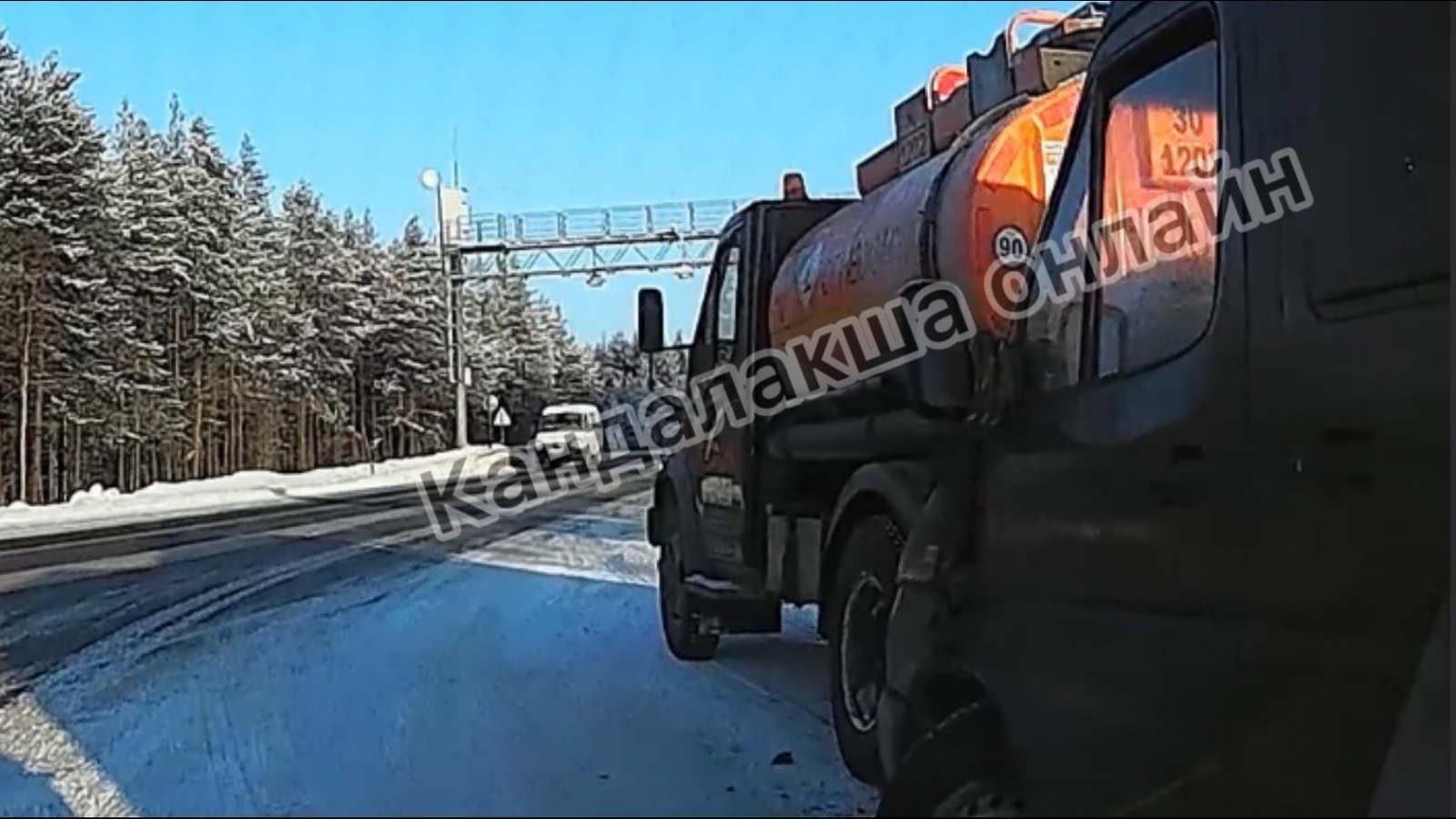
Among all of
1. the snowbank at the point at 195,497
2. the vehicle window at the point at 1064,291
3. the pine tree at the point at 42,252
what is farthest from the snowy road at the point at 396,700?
the pine tree at the point at 42,252

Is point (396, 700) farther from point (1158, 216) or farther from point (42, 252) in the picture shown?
point (42, 252)

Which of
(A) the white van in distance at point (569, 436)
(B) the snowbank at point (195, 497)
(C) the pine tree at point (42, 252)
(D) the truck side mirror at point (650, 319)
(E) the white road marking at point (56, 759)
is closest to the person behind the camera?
(E) the white road marking at point (56, 759)

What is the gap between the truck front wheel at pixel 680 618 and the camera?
31.3ft

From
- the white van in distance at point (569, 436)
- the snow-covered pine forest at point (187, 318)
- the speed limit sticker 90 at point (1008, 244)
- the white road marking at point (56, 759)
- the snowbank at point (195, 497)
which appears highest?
the snow-covered pine forest at point (187, 318)

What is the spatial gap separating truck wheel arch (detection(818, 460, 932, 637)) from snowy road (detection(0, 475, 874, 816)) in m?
0.77

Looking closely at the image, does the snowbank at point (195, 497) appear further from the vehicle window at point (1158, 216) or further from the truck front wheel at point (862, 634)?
the vehicle window at point (1158, 216)

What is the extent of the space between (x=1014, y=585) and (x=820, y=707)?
404 cm

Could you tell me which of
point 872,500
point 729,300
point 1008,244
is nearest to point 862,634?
point 872,500

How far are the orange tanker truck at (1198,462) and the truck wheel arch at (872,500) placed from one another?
26 millimetres

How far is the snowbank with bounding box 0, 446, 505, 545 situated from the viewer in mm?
25766

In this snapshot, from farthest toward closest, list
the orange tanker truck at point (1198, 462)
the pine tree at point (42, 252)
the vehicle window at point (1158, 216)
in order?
the pine tree at point (42, 252) < the vehicle window at point (1158, 216) < the orange tanker truck at point (1198, 462)

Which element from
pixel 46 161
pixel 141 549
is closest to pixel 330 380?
pixel 46 161

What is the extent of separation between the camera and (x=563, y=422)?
54.3 m

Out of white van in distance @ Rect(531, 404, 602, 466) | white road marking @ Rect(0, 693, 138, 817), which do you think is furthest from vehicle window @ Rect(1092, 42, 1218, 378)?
white van in distance @ Rect(531, 404, 602, 466)
